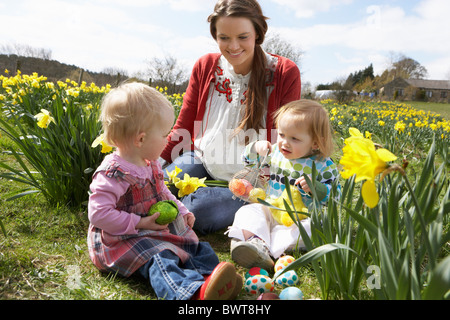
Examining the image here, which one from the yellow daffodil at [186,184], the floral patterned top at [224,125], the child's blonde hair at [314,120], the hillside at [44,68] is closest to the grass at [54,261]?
the yellow daffodil at [186,184]

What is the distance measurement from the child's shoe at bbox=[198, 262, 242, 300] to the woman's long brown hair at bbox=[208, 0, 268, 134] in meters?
1.33

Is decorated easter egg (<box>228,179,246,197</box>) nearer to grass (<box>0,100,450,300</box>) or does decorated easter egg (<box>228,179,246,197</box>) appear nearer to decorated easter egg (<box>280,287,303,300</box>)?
grass (<box>0,100,450,300</box>)

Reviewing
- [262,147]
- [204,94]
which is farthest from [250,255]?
[204,94]

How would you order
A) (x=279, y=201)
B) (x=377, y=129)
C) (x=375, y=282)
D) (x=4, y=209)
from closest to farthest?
(x=375, y=282), (x=279, y=201), (x=4, y=209), (x=377, y=129)

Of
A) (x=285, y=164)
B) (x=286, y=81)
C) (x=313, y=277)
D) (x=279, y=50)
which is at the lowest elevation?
(x=313, y=277)

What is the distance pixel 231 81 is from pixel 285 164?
37.1 inches

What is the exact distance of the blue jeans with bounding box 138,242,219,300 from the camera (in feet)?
4.25

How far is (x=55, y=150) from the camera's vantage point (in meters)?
2.02

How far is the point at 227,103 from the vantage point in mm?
2615

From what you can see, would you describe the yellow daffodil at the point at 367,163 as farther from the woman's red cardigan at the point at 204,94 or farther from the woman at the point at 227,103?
the woman's red cardigan at the point at 204,94

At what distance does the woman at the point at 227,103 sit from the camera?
87.8 inches

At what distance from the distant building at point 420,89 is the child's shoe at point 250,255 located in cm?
4802
